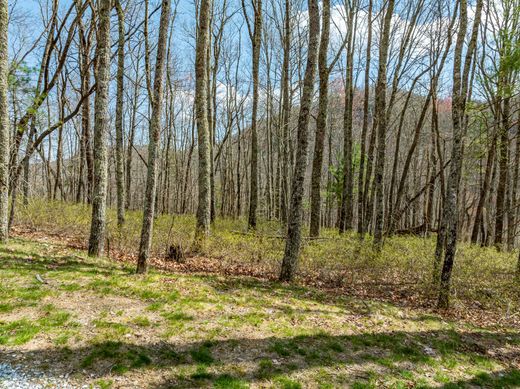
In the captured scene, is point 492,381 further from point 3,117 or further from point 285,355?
point 3,117

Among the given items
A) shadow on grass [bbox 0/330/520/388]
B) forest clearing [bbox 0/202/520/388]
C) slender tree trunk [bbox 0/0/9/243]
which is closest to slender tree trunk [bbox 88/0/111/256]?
forest clearing [bbox 0/202/520/388]

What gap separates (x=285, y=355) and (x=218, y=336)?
1035 millimetres

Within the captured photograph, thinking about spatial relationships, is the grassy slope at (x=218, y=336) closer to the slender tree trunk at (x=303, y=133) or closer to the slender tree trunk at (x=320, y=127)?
the slender tree trunk at (x=303, y=133)

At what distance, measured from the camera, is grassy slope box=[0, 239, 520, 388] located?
13.2ft

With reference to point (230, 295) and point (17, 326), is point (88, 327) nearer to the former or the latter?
point (17, 326)

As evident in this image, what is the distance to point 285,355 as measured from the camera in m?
4.67

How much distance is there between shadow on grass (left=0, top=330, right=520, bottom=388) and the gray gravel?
0.17 metres

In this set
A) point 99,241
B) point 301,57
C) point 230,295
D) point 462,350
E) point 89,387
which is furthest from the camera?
point 301,57

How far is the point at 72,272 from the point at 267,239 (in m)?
5.96

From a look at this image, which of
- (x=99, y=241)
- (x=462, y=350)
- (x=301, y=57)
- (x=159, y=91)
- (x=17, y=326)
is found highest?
(x=301, y=57)

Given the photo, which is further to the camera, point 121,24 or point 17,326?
point 121,24

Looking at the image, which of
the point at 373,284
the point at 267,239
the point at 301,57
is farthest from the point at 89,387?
the point at 301,57

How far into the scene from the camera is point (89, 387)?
11.5ft

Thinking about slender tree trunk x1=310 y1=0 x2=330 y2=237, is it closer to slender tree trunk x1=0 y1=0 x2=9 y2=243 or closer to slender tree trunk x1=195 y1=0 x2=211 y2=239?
slender tree trunk x1=195 y1=0 x2=211 y2=239
